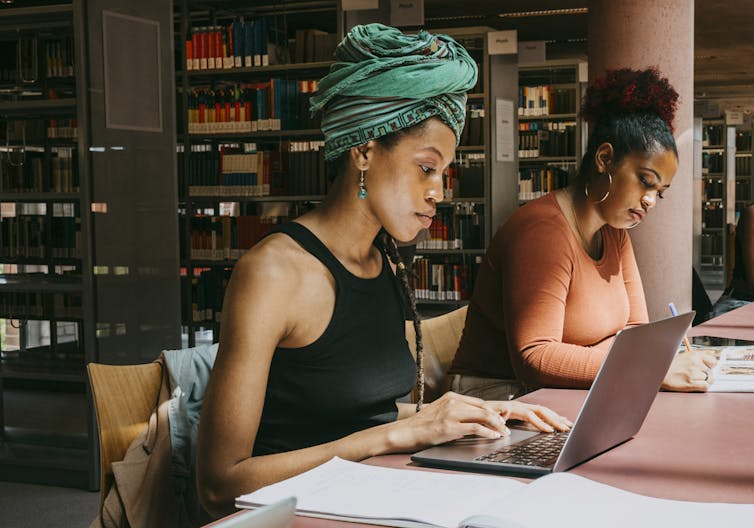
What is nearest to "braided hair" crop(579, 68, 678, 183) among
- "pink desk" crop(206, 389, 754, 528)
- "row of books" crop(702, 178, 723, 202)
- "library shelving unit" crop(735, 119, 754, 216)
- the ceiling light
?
"pink desk" crop(206, 389, 754, 528)

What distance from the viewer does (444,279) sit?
6965 mm

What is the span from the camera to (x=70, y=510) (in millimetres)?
4020

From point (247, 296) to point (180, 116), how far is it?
17.8 ft

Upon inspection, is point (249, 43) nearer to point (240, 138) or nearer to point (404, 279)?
point (240, 138)

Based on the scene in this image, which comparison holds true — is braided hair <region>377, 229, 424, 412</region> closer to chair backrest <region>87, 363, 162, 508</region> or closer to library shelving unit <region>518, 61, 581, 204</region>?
chair backrest <region>87, 363, 162, 508</region>

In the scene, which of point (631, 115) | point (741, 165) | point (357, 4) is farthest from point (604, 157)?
point (741, 165)

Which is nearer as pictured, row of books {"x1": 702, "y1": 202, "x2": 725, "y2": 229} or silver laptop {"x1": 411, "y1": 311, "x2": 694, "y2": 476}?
silver laptop {"x1": 411, "y1": 311, "x2": 694, "y2": 476}

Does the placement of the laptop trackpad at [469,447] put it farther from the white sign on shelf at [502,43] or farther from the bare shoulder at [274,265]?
the white sign on shelf at [502,43]

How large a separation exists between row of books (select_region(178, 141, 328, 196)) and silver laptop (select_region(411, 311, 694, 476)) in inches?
195

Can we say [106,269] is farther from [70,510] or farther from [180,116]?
[180,116]

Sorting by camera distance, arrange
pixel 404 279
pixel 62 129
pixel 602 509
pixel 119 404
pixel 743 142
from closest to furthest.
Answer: pixel 602 509 → pixel 119 404 → pixel 404 279 → pixel 62 129 → pixel 743 142

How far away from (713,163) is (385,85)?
59.2 feet

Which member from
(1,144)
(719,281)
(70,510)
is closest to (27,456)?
(70,510)

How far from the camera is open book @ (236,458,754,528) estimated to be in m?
0.98
